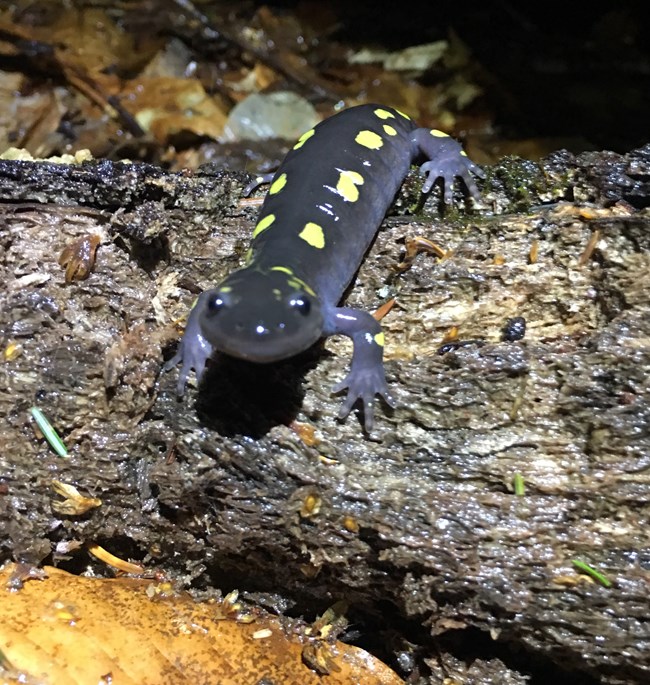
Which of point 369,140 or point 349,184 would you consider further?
point 369,140

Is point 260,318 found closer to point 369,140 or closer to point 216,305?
point 216,305

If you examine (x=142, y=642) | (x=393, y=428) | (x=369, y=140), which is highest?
(x=369, y=140)

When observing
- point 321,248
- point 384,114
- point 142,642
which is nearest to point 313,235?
point 321,248

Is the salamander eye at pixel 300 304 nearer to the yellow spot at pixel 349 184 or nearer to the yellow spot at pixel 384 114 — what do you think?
the yellow spot at pixel 349 184

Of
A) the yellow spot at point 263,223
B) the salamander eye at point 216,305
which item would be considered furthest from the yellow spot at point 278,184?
the salamander eye at point 216,305

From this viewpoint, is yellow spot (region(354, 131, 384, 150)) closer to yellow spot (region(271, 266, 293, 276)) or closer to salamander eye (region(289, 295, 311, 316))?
yellow spot (region(271, 266, 293, 276))

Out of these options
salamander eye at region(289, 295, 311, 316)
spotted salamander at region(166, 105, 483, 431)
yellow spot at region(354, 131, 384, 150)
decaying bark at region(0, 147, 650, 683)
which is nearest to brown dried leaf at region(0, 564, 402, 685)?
decaying bark at region(0, 147, 650, 683)
